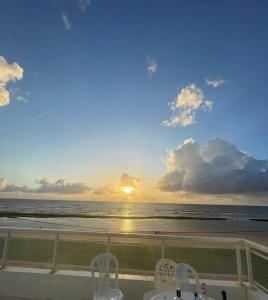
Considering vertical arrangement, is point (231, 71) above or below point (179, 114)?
above

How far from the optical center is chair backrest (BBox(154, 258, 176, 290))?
2.95 m

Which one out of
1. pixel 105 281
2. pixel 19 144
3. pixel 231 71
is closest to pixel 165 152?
pixel 231 71

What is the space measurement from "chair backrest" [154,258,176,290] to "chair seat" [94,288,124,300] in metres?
0.49

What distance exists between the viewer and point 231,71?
19.2 ft

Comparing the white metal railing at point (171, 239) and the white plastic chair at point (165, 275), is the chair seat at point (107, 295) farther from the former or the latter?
the white metal railing at point (171, 239)

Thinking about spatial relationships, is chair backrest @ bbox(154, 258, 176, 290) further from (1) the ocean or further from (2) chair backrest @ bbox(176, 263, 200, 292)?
(1) the ocean

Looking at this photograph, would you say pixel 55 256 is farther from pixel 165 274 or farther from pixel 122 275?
pixel 165 274

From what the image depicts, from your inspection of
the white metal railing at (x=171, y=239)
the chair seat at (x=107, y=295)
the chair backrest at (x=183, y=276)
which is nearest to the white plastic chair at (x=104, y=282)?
the chair seat at (x=107, y=295)

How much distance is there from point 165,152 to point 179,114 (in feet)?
6.31

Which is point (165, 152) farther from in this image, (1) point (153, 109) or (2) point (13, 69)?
(2) point (13, 69)

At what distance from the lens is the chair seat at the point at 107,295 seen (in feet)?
8.96

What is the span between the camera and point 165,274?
3006mm

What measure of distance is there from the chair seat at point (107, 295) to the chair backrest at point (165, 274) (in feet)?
1.59

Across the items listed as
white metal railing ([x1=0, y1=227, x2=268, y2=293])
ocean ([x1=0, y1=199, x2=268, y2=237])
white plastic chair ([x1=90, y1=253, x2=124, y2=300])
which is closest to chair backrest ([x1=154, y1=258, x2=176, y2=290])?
white metal railing ([x1=0, y1=227, x2=268, y2=293])
